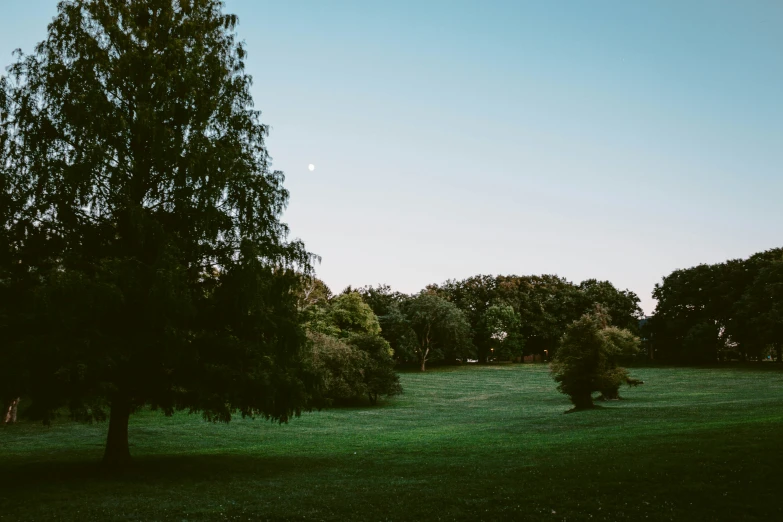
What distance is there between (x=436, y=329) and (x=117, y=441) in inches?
2832

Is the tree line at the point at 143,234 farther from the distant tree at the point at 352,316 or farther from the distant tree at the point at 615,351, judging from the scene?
the distant tree at the point at 352,316

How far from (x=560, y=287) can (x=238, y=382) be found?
95944 millimetres

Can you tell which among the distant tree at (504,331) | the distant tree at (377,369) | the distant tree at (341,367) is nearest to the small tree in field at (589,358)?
the distant tree at (377,369)

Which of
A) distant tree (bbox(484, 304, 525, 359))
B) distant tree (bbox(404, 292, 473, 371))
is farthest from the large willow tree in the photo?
distant tree (bbox(484, 304, 525, 359))

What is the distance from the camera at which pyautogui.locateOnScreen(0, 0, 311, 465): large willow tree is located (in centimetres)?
1391

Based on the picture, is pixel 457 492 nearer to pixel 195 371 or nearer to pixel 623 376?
pixel 195 371

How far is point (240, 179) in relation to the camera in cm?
1588

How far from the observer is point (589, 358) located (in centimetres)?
3547

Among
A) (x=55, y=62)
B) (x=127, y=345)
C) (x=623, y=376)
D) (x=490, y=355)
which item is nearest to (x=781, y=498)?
(x=127, y=345)

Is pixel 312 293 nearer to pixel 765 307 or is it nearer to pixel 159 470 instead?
pixel 765 307

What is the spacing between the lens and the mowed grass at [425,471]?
448 inches

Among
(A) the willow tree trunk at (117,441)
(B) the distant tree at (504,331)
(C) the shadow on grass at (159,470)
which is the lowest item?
(C) the shadow on grass at (159,470)

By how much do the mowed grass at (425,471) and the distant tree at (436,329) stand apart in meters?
53.5

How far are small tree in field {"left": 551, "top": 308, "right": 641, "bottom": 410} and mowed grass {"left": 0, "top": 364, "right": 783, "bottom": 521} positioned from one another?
154 inches
